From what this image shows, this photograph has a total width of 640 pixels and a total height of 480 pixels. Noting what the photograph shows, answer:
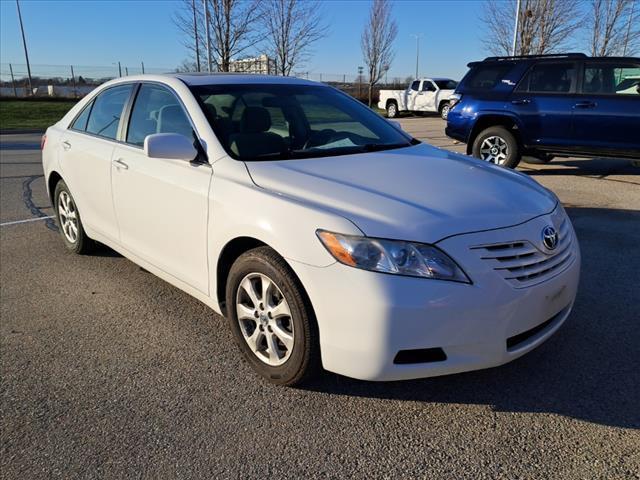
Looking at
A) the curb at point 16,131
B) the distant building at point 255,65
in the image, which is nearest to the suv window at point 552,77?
the distant building at point 255,65

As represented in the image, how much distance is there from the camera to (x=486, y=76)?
934 centimetres

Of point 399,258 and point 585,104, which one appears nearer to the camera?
point 399,258

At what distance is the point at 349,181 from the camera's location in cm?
294

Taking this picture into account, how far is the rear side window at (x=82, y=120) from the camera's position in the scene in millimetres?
4852

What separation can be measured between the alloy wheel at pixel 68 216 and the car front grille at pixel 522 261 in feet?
12.8

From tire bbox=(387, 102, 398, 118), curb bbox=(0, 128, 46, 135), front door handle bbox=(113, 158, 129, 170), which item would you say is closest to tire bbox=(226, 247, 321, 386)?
front door handle bbox=(113, 158, 129, 170)

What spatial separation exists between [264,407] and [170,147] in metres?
1.59

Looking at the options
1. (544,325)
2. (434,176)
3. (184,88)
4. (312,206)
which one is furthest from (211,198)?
(544,325)

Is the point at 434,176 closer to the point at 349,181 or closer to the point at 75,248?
the point at 349,181

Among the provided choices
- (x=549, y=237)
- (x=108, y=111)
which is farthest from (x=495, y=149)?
(x=549, y=237)

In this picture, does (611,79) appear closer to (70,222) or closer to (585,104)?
(585,104)

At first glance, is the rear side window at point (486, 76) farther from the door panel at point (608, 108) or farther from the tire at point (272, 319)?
the tire at point (272, 319)

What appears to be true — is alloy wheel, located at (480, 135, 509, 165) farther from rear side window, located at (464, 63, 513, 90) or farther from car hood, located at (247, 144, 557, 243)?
car hood, located at (247, 144, 557, 243)

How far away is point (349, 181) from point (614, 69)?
24.2 ft
